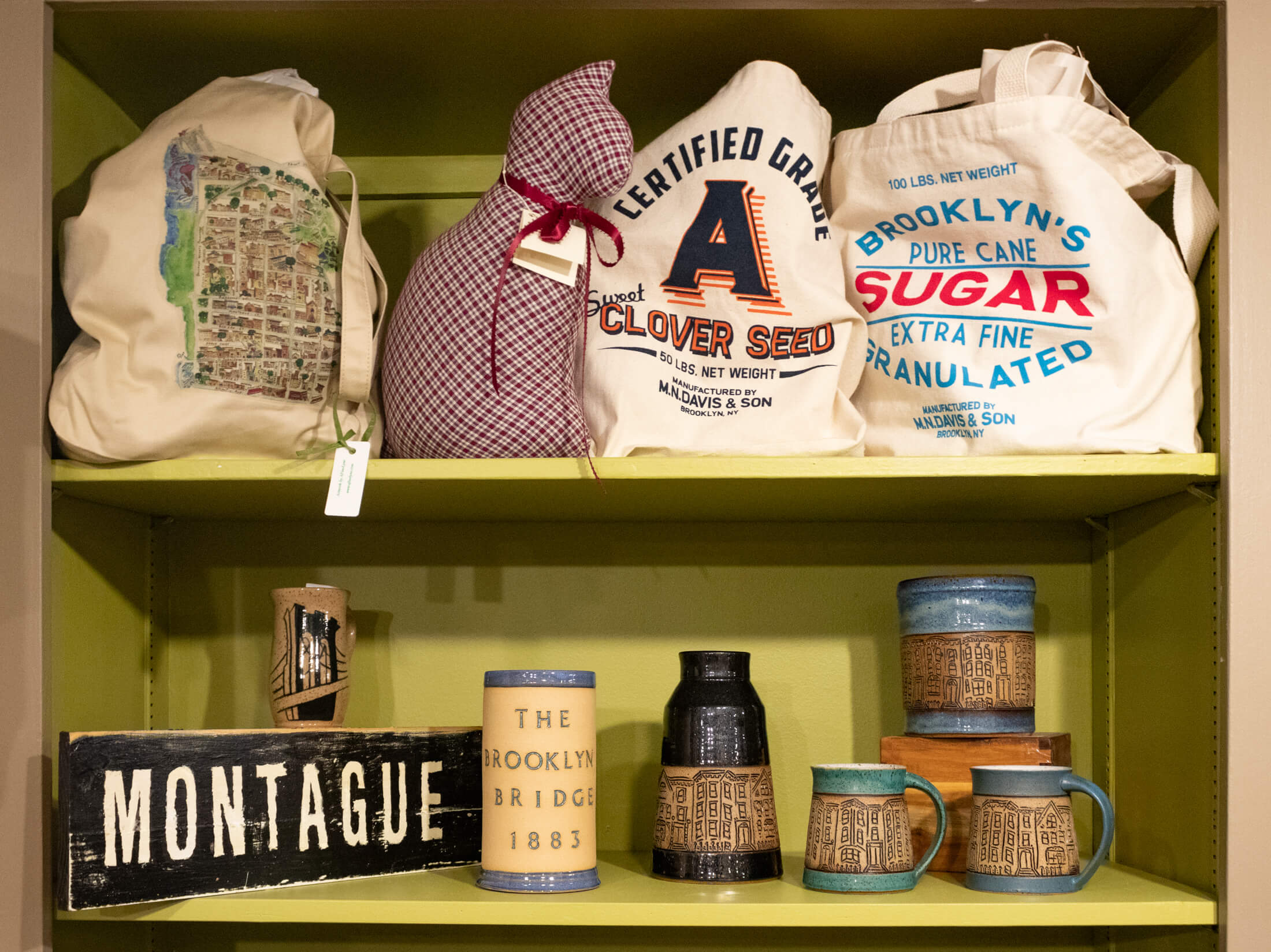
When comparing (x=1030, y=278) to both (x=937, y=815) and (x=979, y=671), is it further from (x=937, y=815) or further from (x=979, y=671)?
(x=937, y=815)

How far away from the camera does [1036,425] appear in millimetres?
1041

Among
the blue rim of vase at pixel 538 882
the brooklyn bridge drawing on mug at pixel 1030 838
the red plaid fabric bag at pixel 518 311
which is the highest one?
the red plaid fabric bag at pixel 518 311

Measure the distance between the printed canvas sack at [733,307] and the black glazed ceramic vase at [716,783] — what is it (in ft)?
0.79

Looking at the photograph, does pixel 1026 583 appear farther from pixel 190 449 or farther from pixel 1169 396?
pixel 190 449

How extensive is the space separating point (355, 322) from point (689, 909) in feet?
2.08

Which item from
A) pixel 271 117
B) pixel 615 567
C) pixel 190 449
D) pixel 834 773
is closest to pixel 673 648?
pixel 615 567

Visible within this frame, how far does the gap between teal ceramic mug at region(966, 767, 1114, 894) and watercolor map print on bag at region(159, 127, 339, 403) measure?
760 millimetres

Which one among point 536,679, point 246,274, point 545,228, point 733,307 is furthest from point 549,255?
point 536,679

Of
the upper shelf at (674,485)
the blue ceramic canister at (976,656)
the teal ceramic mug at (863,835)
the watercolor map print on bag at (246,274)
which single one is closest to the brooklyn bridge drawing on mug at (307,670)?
the upper shelf at (674,485)

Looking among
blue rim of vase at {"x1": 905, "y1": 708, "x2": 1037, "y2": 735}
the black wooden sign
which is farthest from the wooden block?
the black wooden sign

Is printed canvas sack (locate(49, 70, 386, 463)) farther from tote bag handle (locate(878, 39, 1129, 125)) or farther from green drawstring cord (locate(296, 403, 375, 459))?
tote bag handle (locate(878, 39, 1129, 125))

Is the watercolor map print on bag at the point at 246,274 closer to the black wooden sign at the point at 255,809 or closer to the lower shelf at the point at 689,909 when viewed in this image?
the black wooden sign at the point at 255,809

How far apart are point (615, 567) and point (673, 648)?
0.12 m

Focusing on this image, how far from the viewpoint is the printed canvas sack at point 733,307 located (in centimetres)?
108
